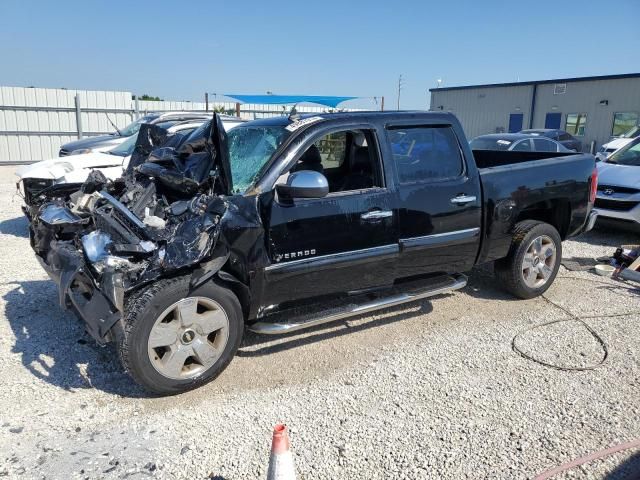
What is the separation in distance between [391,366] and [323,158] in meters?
1.91

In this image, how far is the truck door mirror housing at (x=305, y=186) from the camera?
3.59 metres

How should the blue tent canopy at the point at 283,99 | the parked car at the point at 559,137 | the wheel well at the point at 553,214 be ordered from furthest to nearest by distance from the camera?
the parked car at the point at 559,137
the blue tent canopy at the point at 283,99
the wheel well at the point at 553,214

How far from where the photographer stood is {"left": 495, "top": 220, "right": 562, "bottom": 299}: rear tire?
205 inches

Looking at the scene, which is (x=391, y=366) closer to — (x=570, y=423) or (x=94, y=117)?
(x=570, y=423)

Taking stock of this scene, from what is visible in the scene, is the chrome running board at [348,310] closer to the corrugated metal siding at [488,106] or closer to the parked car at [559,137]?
the parked car at [559,137]

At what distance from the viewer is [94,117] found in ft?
65.4

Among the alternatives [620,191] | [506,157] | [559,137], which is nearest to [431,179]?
[506,157]

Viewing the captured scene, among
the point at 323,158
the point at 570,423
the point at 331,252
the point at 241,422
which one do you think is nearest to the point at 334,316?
the point at 331,252

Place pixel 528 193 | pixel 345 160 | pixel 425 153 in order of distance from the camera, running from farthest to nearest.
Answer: pixel 528 193 < pixel 345 160 < pixel 425 153

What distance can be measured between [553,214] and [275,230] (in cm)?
355

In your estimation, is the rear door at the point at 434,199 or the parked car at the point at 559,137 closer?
the rear door at the point at 434,199

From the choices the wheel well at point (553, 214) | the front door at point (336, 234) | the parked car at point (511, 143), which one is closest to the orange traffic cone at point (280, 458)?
the front door at point (336, 234)

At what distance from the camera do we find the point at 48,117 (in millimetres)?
19141

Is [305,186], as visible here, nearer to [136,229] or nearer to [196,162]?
[196,162]
